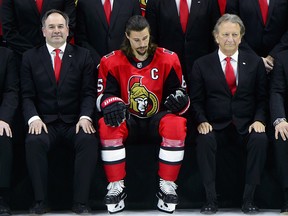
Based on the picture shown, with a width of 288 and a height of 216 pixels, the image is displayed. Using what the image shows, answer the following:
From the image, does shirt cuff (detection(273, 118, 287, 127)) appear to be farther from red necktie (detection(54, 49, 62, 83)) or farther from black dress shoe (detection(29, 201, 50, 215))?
black dress shoe (detection(29, 201, 50, 215))

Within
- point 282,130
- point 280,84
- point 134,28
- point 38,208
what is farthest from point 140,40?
point 38,208

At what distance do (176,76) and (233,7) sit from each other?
81 centimetres

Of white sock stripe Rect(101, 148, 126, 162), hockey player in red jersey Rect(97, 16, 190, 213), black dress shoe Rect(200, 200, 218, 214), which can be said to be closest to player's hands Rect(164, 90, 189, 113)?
hockey player in red jersey Rect(97, 16, 190, 213)

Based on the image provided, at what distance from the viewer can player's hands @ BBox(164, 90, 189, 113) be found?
5.68 m

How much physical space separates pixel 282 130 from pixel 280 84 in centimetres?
41

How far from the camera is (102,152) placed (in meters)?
5.64

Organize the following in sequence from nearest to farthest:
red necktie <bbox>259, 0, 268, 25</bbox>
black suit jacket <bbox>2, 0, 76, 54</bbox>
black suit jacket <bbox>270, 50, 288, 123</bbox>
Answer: black suit jacket <bbox>270, 50, 288, 123</bbox>
black suit jacket <bbox>2, 0, 76, 54</bbox>
red necktie <bbox>259, 0, 268, 25</bbox>

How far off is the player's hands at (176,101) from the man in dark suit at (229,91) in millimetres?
191

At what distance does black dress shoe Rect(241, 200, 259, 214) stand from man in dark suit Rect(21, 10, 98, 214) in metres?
1.08

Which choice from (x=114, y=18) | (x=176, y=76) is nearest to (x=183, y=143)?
(x=176, y=76)

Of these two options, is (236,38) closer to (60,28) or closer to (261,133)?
(261,133)

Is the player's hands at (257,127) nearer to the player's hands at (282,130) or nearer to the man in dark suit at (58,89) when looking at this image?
the player's hands at (282,130)

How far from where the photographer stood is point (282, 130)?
561cm

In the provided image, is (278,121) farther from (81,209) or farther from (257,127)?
(81,209)
